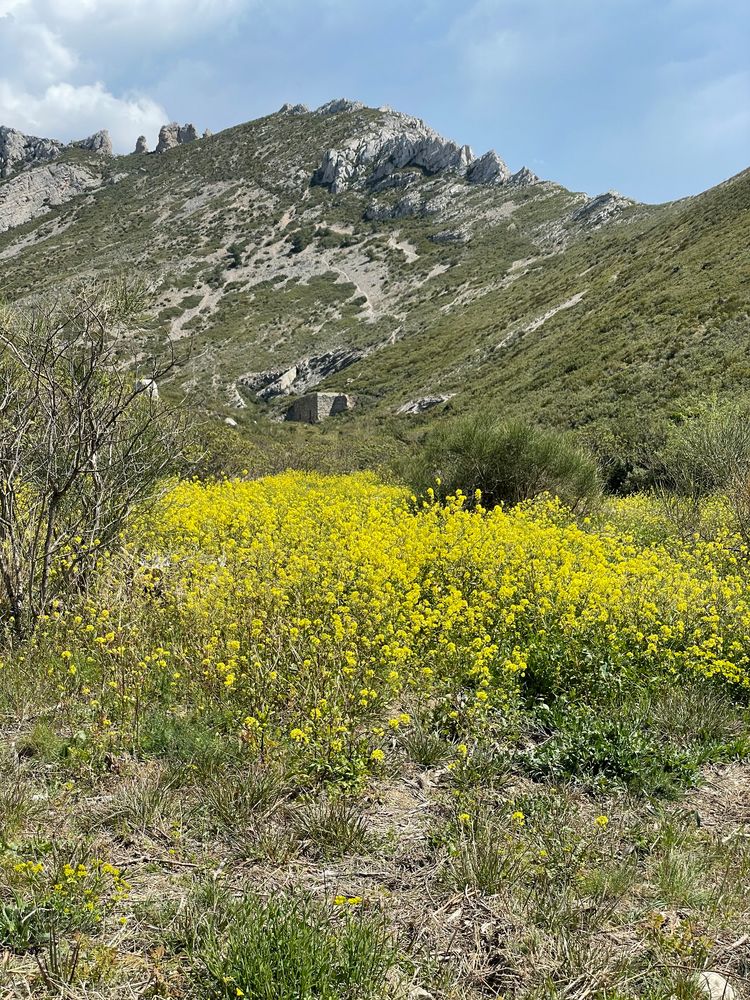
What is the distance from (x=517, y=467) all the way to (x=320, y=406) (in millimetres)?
47202

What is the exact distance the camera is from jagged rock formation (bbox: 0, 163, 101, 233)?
115 m

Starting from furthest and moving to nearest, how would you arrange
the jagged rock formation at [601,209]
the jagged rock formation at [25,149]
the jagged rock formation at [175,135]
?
the jagged rock formation at [175,135]
the jagged rock formation at [25,149]
the jagged rock formation at [601,209]

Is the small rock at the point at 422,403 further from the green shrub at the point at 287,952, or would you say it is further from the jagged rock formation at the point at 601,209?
the jagged rock formation at the point at 601,209

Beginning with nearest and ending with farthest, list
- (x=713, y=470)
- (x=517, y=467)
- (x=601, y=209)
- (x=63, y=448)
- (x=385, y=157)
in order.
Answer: (x=63, y=448), (x=713, y=470), (x=517, y=467), (x=601, y=209), (x=385, y=157)

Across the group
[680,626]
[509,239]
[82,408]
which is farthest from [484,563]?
[509,239]

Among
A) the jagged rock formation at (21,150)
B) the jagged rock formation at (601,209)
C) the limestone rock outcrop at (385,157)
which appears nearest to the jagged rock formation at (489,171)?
the limestone rock outcrop at (385,157)

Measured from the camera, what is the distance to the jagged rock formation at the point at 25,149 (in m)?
133

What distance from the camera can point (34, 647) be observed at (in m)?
5.02

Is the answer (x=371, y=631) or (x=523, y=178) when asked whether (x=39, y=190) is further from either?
(x=371, y=631)

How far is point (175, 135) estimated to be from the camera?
14712cm

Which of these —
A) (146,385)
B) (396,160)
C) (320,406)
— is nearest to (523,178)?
(396,160)

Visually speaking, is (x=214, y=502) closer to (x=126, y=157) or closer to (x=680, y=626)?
(x=680, y=626)

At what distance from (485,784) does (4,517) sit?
4.92m

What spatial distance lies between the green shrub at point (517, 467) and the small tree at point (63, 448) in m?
7.47
